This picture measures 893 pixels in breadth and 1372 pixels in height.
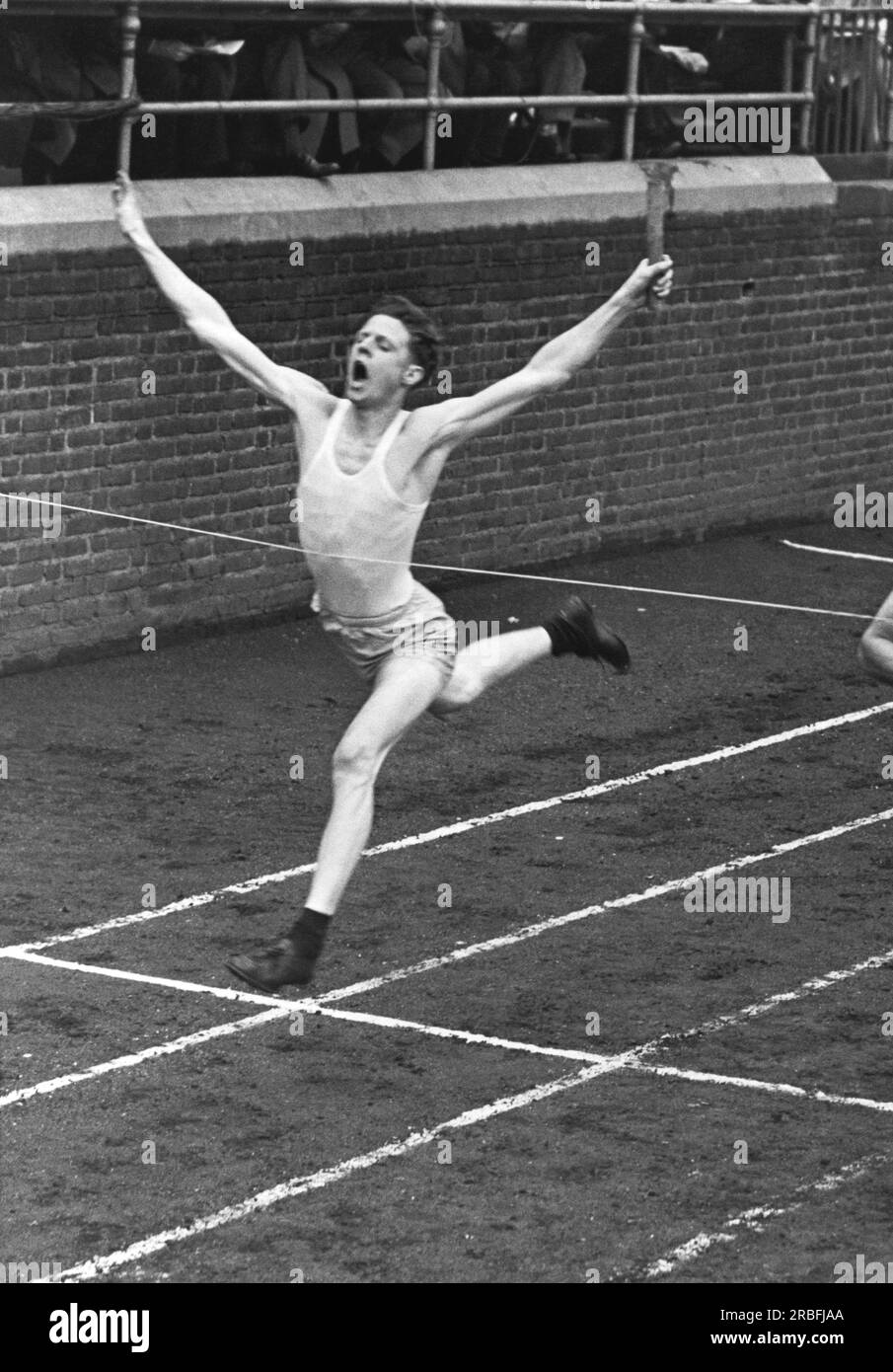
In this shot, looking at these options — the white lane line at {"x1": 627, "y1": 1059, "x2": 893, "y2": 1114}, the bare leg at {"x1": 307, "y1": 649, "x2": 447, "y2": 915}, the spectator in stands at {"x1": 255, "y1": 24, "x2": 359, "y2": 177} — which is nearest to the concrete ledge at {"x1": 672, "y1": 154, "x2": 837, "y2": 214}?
the spectator in stands at {"x1": 255, "y1": 24, "x2": 359, "y2": 177}

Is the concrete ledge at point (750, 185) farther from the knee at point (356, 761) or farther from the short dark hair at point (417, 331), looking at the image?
the knee at point (356, 761)

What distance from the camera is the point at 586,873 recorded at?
1034 cm

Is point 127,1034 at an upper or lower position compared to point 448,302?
lower

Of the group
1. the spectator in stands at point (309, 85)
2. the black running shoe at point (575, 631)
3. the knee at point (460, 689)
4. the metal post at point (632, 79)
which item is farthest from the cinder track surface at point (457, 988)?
the metal post at point (632, 79)

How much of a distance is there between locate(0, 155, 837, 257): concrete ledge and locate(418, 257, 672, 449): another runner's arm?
6099mm

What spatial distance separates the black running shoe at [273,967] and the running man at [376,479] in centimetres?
11

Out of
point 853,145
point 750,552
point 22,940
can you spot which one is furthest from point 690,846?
point 853,145

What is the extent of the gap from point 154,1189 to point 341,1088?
1026mm

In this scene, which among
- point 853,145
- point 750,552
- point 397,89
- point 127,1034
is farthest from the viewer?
point 853,145

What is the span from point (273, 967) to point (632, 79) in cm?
1157

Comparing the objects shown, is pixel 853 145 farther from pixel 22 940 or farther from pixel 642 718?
pixel 22 940

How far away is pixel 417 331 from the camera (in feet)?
25.3

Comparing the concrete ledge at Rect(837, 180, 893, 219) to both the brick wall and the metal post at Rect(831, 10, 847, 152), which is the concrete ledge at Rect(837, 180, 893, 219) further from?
the metal post at Rect(831, 10, 847, 152)

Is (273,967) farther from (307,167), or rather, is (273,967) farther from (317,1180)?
(307,167)
